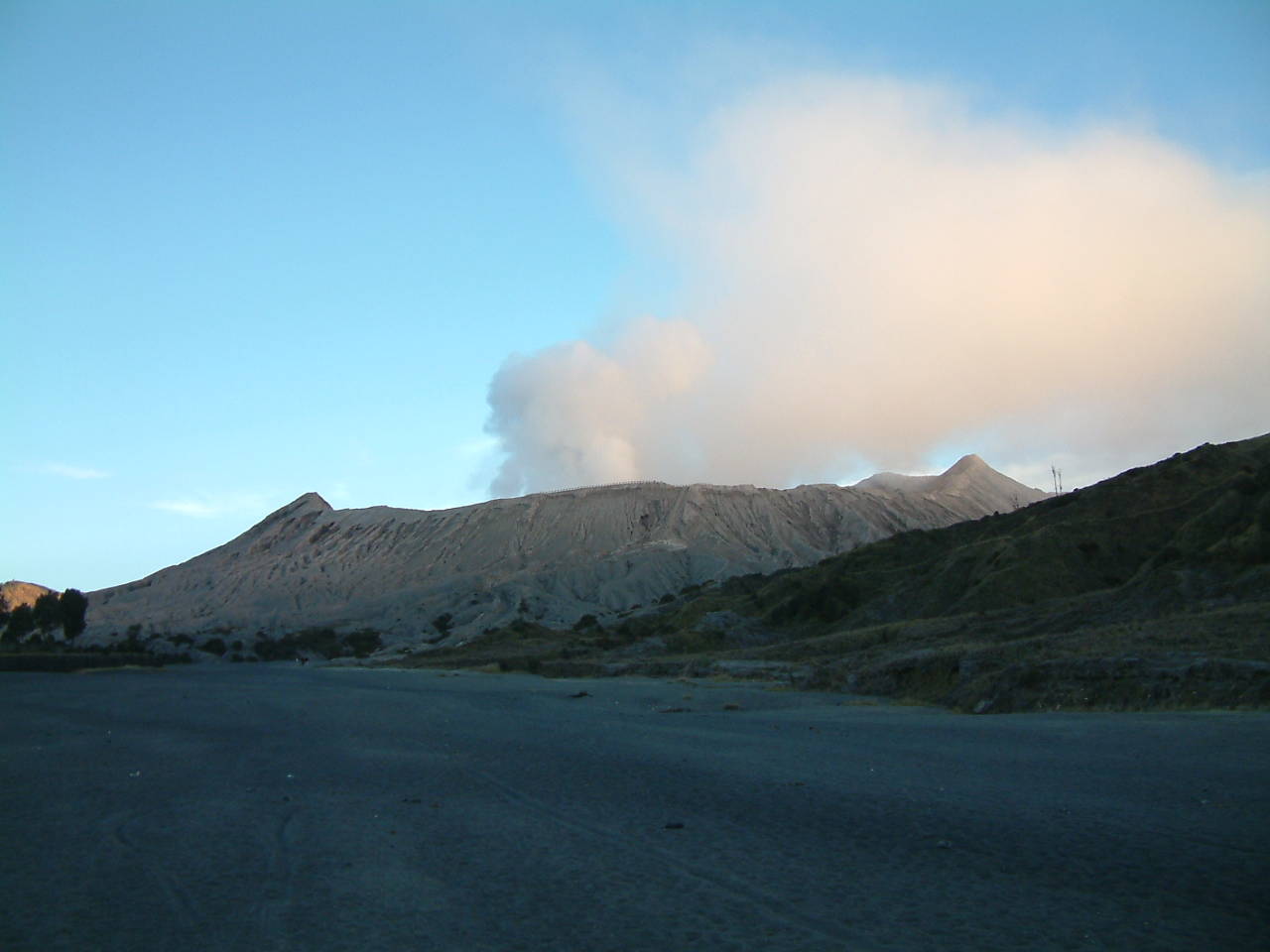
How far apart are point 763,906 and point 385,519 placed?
134891 millimetres

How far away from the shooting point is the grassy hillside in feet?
58.9

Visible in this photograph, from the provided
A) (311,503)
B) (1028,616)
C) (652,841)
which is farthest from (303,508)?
(652,841)

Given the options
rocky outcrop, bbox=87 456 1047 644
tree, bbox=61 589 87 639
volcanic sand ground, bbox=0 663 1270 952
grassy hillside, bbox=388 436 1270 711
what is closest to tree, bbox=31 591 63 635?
tree, bbox=61 589 87 639

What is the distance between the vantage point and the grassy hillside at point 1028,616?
17.9 metres

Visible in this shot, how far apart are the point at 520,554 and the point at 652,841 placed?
10528 cm

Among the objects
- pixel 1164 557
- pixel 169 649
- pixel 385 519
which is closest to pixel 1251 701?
pixel 1164 557

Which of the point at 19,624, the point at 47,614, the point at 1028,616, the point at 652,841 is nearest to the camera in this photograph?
the point at 652,841

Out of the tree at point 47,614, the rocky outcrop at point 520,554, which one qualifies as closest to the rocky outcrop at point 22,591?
the rocky outcrop at point 520,554

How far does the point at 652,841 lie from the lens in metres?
7.21

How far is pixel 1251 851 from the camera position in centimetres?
627

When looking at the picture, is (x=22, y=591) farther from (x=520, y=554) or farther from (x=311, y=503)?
(x=520, y=554)

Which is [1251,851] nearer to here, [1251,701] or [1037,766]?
[1037,766]

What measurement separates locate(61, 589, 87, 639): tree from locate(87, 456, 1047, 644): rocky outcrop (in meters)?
5.23

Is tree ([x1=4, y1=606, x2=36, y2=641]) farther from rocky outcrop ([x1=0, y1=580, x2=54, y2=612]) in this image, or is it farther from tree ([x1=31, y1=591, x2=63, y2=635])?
rocky outcrop ([x1=0, y1=580, x2=54, y2=612])
